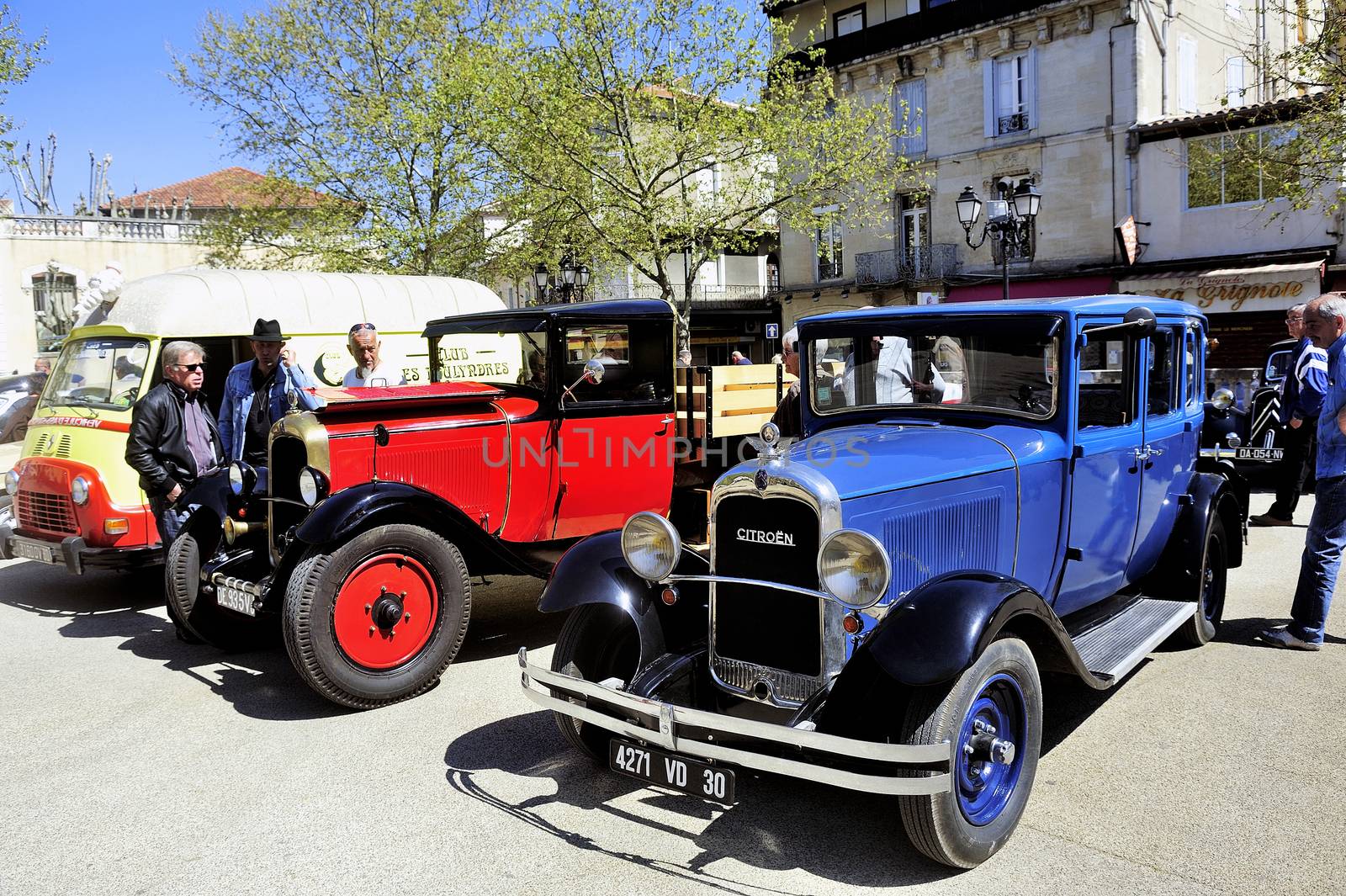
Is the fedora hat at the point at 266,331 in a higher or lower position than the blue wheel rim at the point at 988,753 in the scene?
higher

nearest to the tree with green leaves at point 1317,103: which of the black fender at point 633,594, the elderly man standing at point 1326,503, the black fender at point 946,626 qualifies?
the elderly man standing at point 1326,503

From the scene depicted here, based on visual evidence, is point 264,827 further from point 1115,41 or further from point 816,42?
point 816,42

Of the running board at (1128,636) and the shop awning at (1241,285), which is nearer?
the running board at (1128,636)

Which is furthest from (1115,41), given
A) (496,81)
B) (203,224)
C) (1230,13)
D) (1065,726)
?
(1065,726)

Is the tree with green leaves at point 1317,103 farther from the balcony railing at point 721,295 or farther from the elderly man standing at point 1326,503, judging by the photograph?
the balcony railing at point 721,295

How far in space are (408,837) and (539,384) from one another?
3289mm

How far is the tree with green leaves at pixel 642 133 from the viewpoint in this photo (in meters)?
15.5

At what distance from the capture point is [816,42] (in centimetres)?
2770

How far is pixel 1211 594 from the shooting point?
5.62 meters

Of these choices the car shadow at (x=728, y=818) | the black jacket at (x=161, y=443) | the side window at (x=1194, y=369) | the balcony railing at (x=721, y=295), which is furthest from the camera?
the balcony railing at (x=721, y=295)

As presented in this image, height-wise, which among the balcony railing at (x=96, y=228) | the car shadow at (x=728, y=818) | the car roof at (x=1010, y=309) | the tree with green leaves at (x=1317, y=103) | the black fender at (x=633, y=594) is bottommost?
the car shadow at (x=728, y=818)

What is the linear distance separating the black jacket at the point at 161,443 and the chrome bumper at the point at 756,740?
4245mm

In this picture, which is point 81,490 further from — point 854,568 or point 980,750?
point 980,750

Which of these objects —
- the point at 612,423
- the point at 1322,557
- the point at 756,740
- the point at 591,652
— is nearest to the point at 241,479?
the point at 612,423
